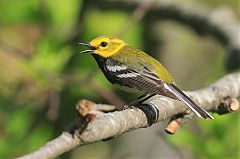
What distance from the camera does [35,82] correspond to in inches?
193

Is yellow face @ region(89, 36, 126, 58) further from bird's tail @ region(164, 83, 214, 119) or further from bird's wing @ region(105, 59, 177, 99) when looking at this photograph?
bird's tail @ region(164, 83, 214, 119)

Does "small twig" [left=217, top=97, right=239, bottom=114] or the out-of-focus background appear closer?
"small twig" [left=217, top=97, right=239, bottom=114]

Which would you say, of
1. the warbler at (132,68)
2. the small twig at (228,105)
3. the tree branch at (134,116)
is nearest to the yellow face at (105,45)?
the warbler at (132,68)

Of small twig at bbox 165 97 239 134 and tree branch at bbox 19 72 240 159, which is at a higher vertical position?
tree branch at bbox 19 72 240 159

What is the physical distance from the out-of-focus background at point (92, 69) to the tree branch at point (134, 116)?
733 millimetres

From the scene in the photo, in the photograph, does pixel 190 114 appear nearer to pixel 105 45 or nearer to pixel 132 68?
pixel 132 68

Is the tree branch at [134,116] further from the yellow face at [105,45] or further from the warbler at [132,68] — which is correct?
the yellow face at [105,45]

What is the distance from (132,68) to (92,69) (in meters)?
1.23

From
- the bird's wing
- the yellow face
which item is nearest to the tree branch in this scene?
the bird's wing

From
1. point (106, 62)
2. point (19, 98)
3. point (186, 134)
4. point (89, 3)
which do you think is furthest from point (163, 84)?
point (89, 3)

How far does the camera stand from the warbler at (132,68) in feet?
11.8

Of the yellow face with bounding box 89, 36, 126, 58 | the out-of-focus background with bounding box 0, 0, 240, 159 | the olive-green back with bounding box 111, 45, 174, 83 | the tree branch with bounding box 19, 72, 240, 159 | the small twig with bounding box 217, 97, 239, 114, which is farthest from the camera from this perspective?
the out-of-focus background with bounding box 0, 0, 240, 159

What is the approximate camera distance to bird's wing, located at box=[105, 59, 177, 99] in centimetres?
360

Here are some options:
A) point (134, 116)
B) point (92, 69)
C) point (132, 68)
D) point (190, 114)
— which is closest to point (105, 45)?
point (132, 68)
